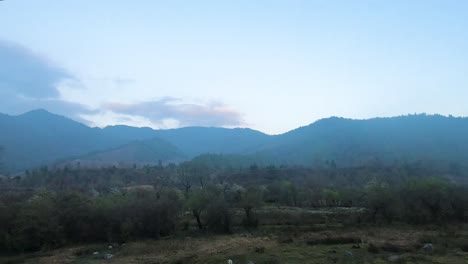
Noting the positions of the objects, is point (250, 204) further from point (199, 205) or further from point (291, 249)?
point (291, 249)

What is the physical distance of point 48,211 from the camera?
59125mm

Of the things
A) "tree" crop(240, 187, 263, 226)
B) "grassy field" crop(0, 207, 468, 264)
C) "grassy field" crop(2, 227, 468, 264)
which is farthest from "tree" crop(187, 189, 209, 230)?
"grassy field" crop(2, 227, 468, 264)

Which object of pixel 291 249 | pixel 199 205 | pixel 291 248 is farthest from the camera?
pixel 199 205

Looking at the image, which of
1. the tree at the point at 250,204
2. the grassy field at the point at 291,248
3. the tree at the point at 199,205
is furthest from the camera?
the tree at the point at 250,204

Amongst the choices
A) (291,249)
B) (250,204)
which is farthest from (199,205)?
(291,249)

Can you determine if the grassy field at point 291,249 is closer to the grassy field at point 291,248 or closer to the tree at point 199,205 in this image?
the grassy field at point 291,248

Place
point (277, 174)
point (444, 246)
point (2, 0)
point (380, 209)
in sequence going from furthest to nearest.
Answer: point (277, 174) < point (380, 209) < point (444, 246) < point (2, 0)

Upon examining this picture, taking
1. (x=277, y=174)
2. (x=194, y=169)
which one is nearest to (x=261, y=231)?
(x=277, y=174)

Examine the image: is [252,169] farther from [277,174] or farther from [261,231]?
[261,231]

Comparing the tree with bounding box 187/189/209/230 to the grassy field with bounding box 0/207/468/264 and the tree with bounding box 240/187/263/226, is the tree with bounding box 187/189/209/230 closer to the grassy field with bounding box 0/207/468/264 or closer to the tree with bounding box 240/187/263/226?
the grassy field with bounding box 0/207/468/264

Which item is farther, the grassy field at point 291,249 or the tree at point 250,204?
the tree at point 250,204

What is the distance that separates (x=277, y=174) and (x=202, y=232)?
365 feet

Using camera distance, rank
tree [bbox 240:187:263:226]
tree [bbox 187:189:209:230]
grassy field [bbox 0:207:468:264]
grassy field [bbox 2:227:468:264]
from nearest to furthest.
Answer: grassy field [bbox 2:227:468:264] → grassy field [bbox 0:207:468:264] → tree [bbox 187:189:209:230] → tree [bbox 240:187:263:226]

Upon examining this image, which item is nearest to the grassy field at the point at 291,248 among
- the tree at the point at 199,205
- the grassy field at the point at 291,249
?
the grassy field at the point at 291,249
